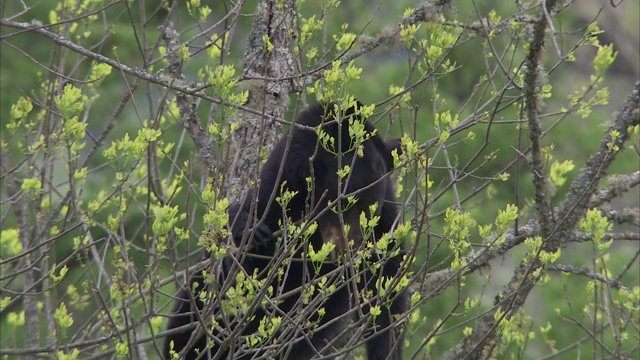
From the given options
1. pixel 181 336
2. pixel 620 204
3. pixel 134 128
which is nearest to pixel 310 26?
pixel 181 336

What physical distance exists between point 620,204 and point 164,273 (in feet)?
32.9

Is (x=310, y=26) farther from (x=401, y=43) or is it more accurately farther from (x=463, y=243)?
(x=463, y=243)

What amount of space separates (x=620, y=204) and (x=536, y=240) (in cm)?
1357

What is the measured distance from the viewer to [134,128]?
11.3 m

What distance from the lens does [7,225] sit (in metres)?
10.8

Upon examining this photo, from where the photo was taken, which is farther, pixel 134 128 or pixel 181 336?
pixel 134 128

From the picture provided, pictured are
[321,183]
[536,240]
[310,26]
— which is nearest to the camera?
[536,240]

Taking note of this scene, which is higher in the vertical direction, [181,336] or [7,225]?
[7,225]

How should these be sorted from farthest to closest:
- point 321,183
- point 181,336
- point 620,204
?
1. point 620,204
2. point 181,336
3. point 321,183

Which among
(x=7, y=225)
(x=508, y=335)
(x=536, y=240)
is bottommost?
(x=508, y=335)

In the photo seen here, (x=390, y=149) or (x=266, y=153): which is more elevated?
(x=266, y=153)

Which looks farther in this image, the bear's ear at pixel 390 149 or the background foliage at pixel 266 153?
the bear's ear at pixel 390 149

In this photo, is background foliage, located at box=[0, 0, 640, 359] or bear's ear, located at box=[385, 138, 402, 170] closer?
background foliage, located at box=[0, 0, 640, 359]

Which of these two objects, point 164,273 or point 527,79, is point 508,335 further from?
point 164,273
